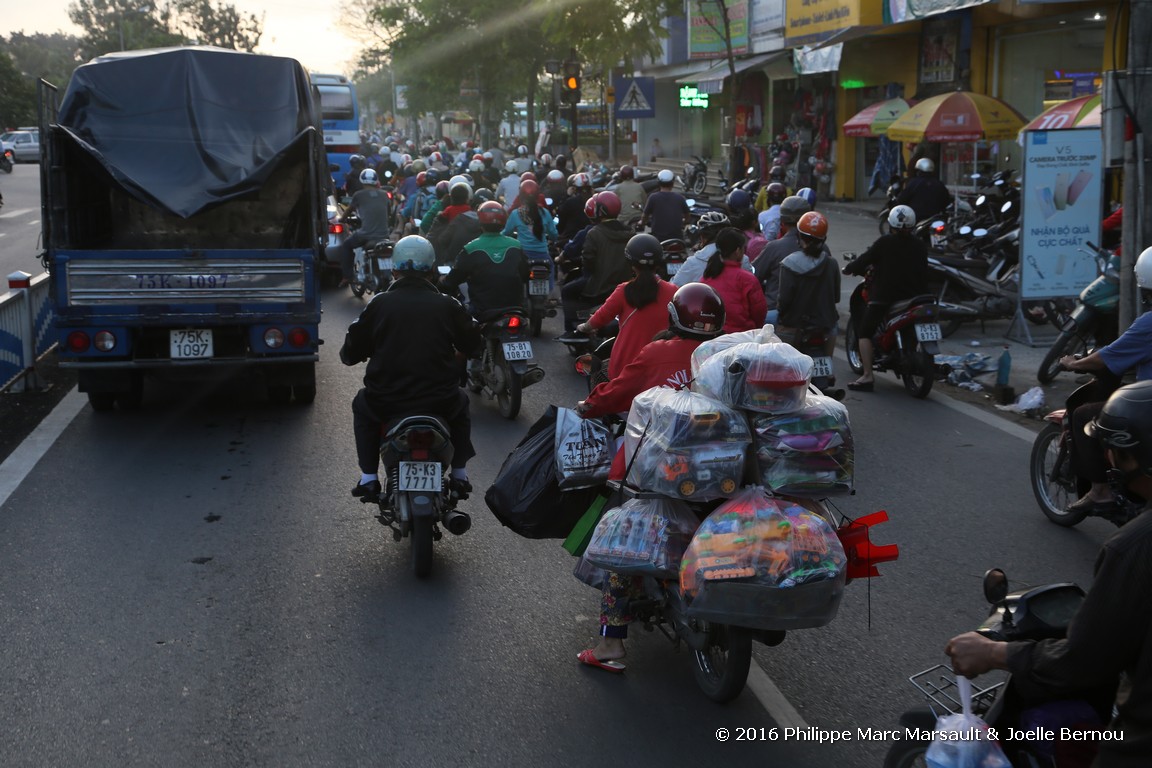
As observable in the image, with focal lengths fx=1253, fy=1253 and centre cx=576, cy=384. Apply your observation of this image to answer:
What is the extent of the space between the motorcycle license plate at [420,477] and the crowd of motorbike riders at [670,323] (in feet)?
1.14

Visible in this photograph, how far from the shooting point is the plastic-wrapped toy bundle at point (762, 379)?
436 cm

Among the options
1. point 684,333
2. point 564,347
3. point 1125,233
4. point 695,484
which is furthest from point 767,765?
point 564,347

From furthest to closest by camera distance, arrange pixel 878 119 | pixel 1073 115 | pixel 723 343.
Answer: pixel 878 119, pixel 1073 115, pixel 723 343

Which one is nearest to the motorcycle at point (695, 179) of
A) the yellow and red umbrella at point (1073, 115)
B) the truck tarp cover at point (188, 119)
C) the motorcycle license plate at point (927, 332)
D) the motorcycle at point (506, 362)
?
the yellow and red umbrella at point (1073, 115)

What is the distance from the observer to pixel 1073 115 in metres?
16.6

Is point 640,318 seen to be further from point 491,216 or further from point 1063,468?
point 491,216

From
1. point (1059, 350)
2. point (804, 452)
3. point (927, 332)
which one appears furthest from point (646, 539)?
point (1059, 350)

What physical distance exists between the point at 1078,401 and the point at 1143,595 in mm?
4391

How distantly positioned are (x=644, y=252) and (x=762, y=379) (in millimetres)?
3239

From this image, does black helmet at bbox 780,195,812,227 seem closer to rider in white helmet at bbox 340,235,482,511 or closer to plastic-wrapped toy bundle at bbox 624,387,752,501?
rider in white helmet at bbox 340,235,482,511

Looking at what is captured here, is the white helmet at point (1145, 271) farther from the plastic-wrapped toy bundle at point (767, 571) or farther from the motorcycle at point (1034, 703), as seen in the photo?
the motorcycle at point (1034, 703)

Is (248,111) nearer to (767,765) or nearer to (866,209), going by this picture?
(767,765)

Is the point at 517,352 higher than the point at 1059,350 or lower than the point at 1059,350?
higher

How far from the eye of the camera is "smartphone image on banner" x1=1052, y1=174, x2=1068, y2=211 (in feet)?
40.7
